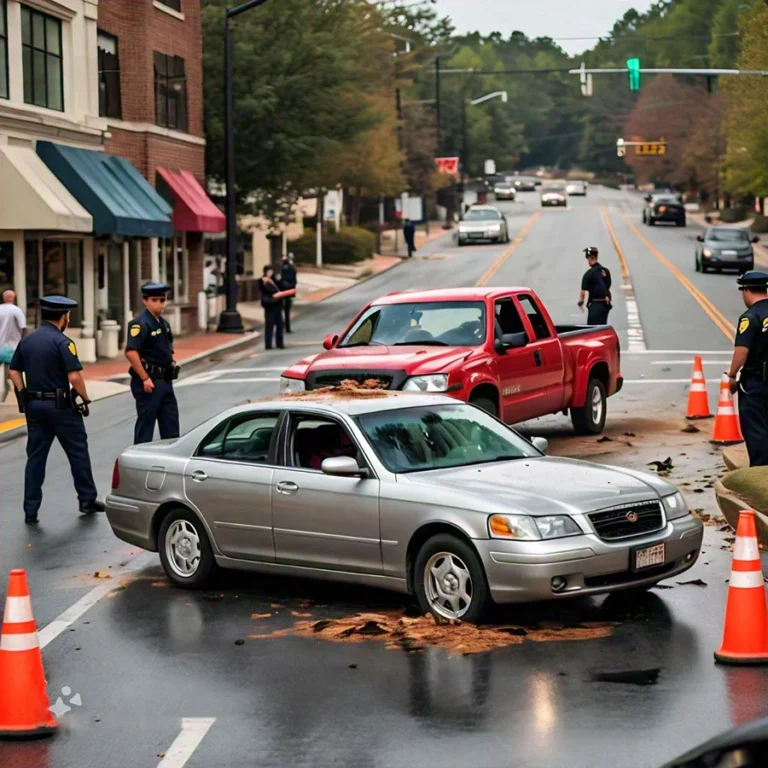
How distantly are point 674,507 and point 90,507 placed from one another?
20.7ft

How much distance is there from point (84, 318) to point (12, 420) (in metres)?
11.6

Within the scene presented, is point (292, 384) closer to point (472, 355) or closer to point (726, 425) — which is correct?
point (472, 355)

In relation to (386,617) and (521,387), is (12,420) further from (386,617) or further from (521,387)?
(386,617)

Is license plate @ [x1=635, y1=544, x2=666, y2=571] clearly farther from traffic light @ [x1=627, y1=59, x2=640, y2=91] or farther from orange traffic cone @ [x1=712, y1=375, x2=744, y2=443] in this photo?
traffic light @ [x1=627, y1=59, x2=640, y2=91]

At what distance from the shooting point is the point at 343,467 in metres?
9.73

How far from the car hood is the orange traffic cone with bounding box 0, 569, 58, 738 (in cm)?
282

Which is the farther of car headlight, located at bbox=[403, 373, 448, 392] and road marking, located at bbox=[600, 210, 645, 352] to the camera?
road marking, located at bbox=[600, 210, 645, 352]

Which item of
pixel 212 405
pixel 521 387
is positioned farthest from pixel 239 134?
pixel 521 387

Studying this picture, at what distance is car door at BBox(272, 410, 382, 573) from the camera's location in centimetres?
981

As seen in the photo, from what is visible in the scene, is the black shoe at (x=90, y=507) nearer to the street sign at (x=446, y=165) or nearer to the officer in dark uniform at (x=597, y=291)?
the officer in dark uniform at (x=597, y=291)

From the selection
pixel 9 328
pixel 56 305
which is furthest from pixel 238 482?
pixel 9 328

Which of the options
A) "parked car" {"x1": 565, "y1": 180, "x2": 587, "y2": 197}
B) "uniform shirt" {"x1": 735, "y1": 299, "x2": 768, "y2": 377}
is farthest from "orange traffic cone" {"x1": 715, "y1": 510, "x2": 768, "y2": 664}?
"parked car" {"x1": 565, "y1": 180, "x2": 587, "y2": 197}

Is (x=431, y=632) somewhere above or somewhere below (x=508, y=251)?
below

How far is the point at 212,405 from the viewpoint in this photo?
23.4 meters
